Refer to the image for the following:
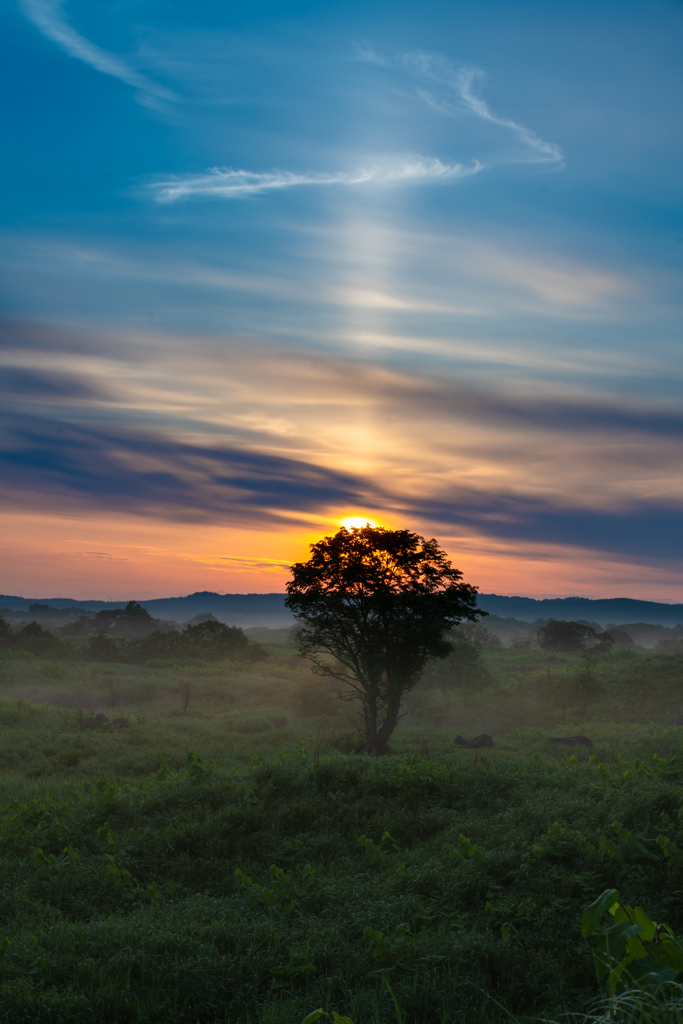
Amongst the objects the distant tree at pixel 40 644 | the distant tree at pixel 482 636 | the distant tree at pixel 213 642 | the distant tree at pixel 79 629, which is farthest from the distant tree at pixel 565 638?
the distant tree at pixel 79 629

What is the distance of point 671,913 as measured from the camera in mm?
9477

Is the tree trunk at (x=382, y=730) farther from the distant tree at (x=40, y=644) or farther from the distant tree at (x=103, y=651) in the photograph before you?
the distant tree at (x=40, y=644)

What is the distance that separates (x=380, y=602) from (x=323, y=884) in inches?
598

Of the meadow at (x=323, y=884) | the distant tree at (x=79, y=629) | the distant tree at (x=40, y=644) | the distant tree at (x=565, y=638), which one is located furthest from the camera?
the distant tree at (x=79, y=629)

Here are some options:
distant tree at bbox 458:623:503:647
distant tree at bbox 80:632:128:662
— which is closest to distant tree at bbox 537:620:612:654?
distant tree at bbox 458:623:503:647

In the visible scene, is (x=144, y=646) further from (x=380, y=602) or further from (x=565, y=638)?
(x=565, y=638)

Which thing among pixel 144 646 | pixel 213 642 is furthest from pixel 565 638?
pixel 144 646

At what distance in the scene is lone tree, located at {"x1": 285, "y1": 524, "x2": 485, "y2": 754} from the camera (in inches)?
1034

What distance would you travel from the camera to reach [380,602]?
25.8m

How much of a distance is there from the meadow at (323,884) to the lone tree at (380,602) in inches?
273

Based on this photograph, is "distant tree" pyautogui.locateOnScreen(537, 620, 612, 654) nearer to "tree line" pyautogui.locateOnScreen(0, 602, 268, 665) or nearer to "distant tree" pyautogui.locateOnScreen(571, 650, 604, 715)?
"distant tree" pyautogui.locateOnScreen(571, 650, 604, 715)

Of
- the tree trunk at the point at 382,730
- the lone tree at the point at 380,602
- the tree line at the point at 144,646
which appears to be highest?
the lone tree at the point at 380,602

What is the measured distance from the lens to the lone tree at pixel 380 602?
1034 inches

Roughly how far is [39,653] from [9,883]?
60575mm
